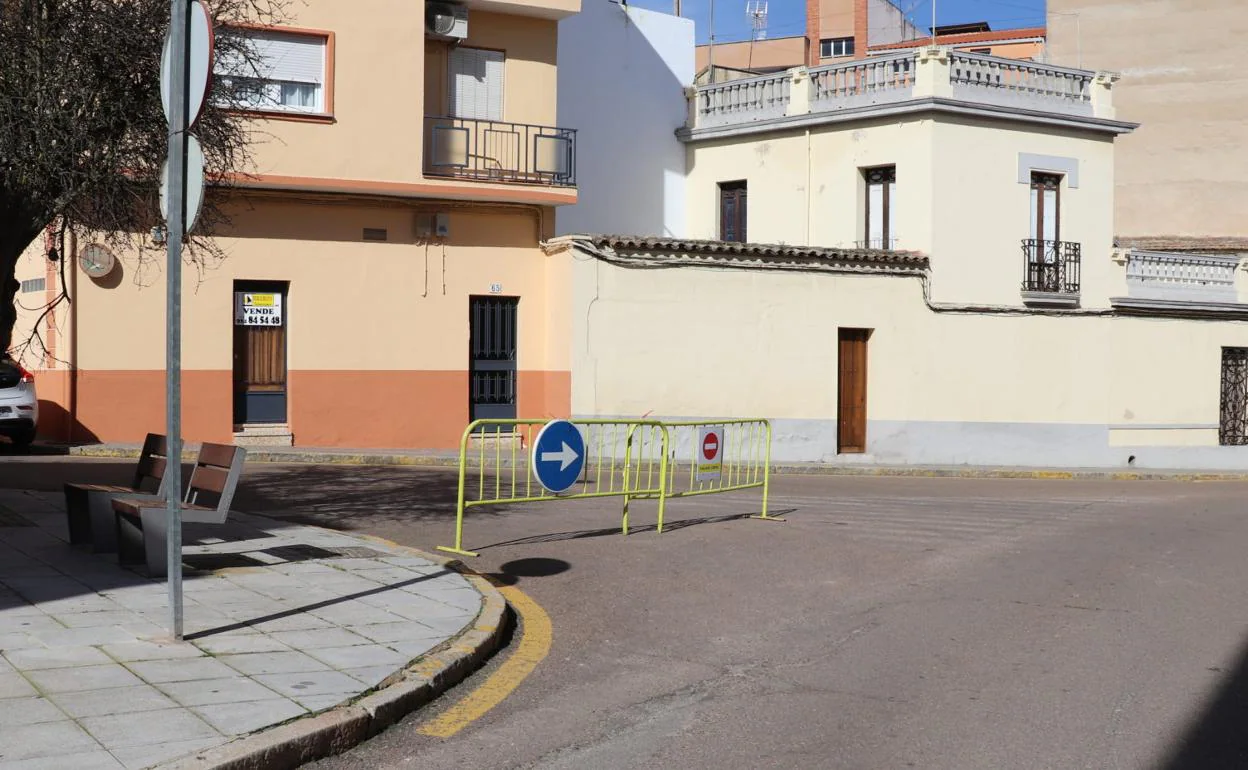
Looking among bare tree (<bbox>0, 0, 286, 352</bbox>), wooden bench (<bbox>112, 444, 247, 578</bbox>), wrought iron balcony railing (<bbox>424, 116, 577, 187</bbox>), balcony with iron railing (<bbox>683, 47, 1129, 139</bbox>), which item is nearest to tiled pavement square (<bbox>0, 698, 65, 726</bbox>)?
wooden bench (<bbox>112, 444, 247, 578</bbox>)

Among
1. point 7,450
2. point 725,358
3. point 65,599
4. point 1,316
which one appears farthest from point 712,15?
point 65,599

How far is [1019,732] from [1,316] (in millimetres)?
8468

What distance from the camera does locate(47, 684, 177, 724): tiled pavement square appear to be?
548cm

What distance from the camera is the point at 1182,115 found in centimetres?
3391

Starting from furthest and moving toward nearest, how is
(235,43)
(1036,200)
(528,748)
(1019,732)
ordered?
(1036,200)
(235,43)
(1019,732)
(528,748)

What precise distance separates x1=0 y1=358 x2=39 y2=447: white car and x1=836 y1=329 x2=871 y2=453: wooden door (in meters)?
14.3

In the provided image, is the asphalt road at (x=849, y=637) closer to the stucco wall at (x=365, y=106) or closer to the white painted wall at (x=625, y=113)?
the stucco wall at (x=365, y=106)

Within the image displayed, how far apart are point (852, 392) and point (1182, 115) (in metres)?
15.2

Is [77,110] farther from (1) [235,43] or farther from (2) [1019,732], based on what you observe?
(2) [1019,732]

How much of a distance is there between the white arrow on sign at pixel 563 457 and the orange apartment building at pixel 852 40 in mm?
37407

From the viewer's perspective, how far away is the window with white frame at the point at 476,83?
74.8 feet

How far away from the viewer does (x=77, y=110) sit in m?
10.0

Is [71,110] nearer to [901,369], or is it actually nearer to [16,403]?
[16,403]

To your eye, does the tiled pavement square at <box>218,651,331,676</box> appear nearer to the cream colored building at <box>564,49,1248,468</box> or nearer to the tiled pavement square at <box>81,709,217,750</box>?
the tiled pavement square at <box>81,709,217,750</box>
